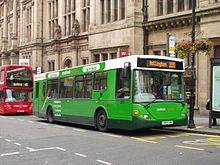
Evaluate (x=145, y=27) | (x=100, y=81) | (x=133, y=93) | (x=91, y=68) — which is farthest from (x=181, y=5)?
(x=133, y=93)

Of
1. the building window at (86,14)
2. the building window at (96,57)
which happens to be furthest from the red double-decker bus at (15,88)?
the building window at (86,14)

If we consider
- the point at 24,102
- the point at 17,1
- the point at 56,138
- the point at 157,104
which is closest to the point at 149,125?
the point at 157,104

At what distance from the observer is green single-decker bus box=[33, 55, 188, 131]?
1217 cm

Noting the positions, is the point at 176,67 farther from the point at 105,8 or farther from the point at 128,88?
the point at 105,8

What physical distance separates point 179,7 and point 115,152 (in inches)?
631

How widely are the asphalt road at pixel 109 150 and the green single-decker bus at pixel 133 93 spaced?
27.8 inches

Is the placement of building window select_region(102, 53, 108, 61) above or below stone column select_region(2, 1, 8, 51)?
below

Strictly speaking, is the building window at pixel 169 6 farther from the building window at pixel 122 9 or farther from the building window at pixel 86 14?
the building window at pixel 86 14

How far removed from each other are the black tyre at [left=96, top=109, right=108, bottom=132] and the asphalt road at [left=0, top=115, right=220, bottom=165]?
0.92 metres

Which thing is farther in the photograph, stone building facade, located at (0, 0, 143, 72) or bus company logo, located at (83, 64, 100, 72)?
A: stone building facade, located at (0, 0, 143, 72)

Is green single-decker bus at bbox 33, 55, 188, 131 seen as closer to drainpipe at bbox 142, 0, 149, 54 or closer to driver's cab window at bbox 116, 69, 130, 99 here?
driver's cab window at bbox 116, 69, 130, 99

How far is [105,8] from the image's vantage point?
28.4 metres

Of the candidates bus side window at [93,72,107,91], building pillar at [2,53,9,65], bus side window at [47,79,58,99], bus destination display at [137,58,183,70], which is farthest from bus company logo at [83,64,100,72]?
building pillar at [2,53,9,65]

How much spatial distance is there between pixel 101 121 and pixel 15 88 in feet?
45.1
